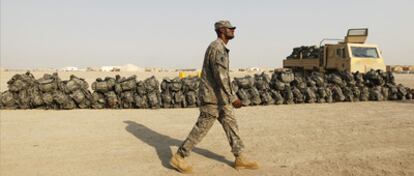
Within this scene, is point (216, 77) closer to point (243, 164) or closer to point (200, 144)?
point (243, 164)

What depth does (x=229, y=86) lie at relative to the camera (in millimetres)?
4570

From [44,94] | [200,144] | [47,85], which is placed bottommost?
[200,144]

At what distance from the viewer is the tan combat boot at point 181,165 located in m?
4.55

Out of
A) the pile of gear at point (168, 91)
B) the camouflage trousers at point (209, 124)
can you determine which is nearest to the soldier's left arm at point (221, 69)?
the camouflage trousers at point (209, 124)

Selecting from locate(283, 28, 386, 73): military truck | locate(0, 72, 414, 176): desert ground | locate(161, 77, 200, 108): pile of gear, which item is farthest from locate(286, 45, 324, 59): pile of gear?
locate(161, 77, 200, 108): pile of gear

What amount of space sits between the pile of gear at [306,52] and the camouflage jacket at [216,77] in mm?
12485

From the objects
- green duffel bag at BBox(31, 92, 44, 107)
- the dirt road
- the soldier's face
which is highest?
the soldier's face

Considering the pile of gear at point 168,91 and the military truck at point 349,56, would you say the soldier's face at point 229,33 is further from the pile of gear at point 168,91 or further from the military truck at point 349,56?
the military truck at point 349,56

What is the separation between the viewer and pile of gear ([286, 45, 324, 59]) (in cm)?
1670

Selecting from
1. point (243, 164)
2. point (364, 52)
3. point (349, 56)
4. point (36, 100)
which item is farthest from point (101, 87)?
point (364, 52)

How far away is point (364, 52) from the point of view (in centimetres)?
1503

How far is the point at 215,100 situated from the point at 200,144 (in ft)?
5.71

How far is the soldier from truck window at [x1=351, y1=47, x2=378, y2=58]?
38.5 ft

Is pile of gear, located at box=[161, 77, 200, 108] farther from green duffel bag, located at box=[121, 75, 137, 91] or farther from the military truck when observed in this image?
the military truck
